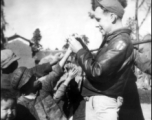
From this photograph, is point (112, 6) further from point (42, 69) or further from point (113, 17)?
point (42, 69)

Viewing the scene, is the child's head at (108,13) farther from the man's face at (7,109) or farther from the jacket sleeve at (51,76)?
the man's face at (7,109)

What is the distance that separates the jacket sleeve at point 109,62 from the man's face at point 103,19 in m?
0.22

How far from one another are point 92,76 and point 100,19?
1.87 feet

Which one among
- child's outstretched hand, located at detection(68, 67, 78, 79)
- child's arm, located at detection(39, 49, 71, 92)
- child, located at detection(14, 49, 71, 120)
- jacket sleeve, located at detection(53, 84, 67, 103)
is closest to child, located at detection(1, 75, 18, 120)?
child, located at detection(14, 49, 71, 120)

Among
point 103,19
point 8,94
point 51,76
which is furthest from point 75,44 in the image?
point 8,94

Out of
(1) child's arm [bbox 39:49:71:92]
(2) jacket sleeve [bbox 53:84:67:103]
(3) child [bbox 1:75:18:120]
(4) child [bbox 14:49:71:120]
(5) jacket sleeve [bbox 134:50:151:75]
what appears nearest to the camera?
(3) child [bbox 1:75:18:120]

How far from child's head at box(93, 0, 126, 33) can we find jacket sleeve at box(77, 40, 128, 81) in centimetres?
23

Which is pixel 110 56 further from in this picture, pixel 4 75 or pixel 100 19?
pixel 4 75

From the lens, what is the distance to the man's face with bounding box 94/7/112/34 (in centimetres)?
164

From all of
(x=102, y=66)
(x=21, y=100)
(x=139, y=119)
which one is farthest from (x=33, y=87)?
(x=139, y=119)

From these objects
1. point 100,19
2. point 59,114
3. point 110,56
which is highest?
point 100,19

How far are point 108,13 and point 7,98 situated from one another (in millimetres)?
1171

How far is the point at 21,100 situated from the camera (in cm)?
176

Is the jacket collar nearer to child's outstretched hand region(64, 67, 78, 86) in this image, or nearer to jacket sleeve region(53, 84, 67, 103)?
child's outstretched hand region(64, 67, 78, 86)
